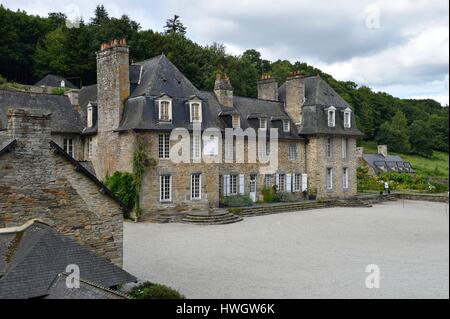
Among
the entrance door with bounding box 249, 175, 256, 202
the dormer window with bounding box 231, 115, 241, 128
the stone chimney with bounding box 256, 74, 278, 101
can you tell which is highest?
the stone chimney with bounding box 256, 74, 278, 101

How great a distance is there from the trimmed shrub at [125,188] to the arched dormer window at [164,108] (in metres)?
3.69

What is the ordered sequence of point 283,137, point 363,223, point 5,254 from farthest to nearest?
point 283,137 → point 363,223 → point 5,254

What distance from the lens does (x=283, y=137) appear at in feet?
110

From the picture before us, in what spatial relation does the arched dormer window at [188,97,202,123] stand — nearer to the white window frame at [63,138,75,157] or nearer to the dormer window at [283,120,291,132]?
the white window frame at [63,138,75,157]

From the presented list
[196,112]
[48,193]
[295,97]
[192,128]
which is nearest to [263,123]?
[295,97]

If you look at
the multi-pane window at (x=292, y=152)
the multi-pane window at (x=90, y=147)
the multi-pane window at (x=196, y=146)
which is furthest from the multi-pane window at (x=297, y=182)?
the multi-pane window at (x=90, y=147)

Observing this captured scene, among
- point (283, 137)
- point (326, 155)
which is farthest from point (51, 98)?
point (326, 155)

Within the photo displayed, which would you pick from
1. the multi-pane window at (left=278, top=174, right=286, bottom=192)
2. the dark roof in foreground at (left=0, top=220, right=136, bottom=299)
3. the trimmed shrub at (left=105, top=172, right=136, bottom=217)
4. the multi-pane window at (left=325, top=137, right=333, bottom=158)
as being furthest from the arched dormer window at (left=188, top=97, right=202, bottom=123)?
the dark roof in foreground at (left=0, top=220, right=136, bottom=299)

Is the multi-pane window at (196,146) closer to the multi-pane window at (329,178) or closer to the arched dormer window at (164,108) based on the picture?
the arched dormer window at (164,108)

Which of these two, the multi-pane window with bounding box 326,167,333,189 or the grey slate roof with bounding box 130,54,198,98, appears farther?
the multi-pane window with bounding box 326,167,333,189

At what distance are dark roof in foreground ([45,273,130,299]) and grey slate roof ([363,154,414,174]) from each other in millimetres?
50540

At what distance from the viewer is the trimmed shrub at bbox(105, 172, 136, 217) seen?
82.8ft

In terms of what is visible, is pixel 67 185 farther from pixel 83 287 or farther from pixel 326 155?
pixel 326 155

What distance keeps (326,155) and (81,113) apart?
59.0 feet
